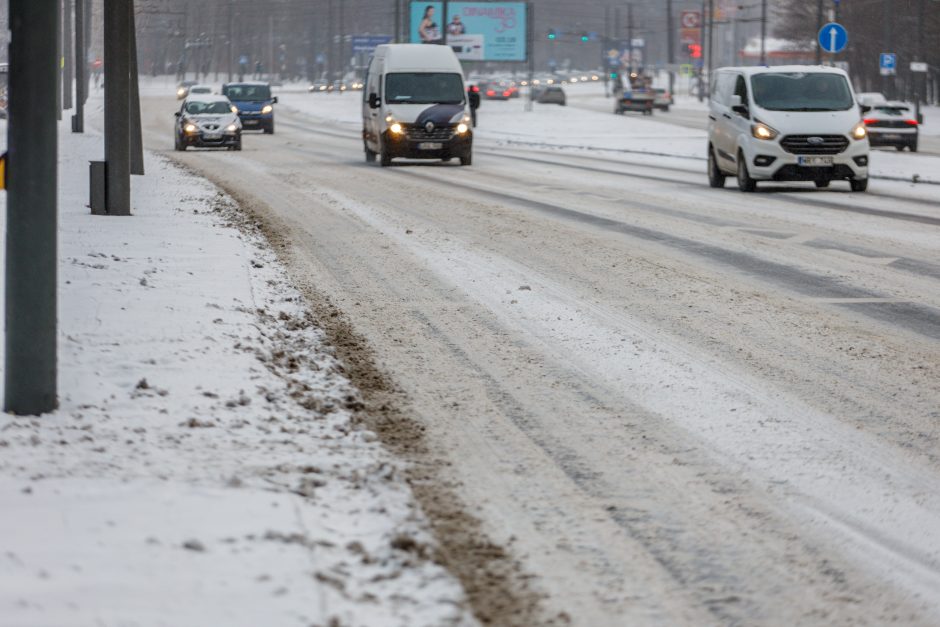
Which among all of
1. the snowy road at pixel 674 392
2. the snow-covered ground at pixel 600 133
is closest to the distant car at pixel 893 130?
the snow-covered ground at pixel 600 133

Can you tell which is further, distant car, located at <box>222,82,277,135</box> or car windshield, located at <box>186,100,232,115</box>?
distant car, located at <box>222,82,277,135</box>

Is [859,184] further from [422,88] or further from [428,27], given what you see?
[428,27]

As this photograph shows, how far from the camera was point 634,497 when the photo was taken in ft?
18.0

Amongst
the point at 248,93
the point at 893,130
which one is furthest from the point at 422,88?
the point at 248,93

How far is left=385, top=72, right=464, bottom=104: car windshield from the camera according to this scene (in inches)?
1256

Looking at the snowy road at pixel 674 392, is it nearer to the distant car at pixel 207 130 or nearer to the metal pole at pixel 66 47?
the distant car at pixel 207 130

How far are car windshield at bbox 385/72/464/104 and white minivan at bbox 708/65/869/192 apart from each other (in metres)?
8.94

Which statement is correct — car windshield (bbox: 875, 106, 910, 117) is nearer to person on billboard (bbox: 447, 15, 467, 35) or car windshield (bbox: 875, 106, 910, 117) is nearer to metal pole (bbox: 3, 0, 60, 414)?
metal pole (bbox: 3, 0, 60, 414)

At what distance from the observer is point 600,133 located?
192 ft

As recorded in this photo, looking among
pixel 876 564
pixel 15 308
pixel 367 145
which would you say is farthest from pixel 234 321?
pixel 367 145

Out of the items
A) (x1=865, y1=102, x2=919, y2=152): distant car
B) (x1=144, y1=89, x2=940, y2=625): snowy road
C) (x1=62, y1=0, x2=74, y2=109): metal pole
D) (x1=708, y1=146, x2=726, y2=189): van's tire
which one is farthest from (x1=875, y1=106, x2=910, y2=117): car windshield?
(x1=62, y1=0, x2=74, y2=109): metal pole

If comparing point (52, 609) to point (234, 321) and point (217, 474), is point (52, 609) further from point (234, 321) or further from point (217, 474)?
point (234, 321)

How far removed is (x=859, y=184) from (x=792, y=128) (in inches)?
61.7

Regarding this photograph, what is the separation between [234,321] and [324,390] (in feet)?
6.18
